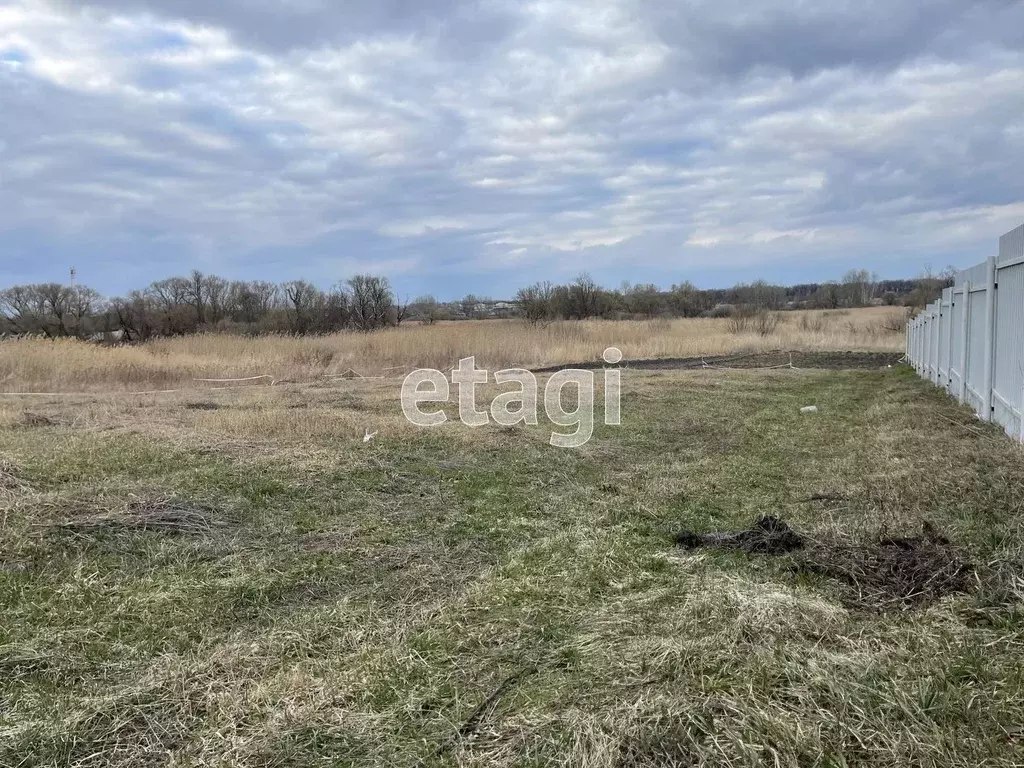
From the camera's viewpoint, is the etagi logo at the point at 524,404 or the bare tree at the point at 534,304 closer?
the etagi logo at the point at 524,404

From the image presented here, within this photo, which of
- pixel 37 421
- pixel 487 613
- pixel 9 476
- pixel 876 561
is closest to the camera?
pixel 487 613

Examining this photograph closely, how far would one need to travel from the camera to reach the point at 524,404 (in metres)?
10.1

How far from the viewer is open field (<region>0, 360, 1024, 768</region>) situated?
1952mm

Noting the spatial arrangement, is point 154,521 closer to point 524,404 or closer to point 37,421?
point 37,421

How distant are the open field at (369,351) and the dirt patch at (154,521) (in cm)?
1156

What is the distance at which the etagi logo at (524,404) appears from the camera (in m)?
8.25

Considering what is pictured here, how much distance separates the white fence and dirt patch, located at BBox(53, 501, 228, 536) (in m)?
5.70

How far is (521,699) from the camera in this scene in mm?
2203

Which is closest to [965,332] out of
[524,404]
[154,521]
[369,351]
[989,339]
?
[989,339]

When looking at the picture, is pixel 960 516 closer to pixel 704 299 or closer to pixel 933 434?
pixel 933 434

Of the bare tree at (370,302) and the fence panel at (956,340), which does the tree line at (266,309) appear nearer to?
the bare tree at (370,302)

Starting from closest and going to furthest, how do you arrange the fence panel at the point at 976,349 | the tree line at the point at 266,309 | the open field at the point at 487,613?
the open field at the point at 487,613, the fence panel at the point at 976,349, the tree line at the point at 266,309

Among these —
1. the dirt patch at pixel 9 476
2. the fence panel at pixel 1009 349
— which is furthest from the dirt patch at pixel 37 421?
the fence panel at pixel 1009 349

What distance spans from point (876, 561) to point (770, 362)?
57.7 feet
